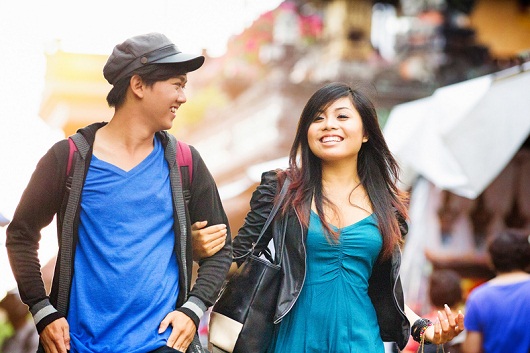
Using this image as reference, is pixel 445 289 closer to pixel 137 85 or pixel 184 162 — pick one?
pixel 184 162

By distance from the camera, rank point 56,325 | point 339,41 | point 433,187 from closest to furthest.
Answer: point 56,325 → point 433,187 → point 339,41

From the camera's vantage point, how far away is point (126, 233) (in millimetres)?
Result: 4043

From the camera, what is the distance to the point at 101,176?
4109 millimetres

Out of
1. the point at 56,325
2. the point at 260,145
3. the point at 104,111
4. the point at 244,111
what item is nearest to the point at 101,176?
the point at 56,325

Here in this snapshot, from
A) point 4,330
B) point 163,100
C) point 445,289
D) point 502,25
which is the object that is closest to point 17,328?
point 4,330

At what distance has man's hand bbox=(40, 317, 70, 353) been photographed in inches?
155

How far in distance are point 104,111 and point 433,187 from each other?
73.5 feet

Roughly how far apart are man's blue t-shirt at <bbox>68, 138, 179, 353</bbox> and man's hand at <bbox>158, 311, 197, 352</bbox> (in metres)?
0.03

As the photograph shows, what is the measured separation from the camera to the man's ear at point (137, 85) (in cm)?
425

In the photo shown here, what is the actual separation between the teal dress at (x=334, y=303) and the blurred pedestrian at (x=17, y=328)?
8263mm

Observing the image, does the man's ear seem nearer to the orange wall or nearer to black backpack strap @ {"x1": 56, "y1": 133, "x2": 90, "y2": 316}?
black backpack strap @ {"x1": 56, "y1": 133, "x2": 90, "y2": 316}

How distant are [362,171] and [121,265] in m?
1.46

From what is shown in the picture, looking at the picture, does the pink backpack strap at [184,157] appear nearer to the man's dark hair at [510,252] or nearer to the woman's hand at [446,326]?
the woman's hand at [446,326]

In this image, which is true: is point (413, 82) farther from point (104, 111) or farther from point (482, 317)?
point (104, 111)
